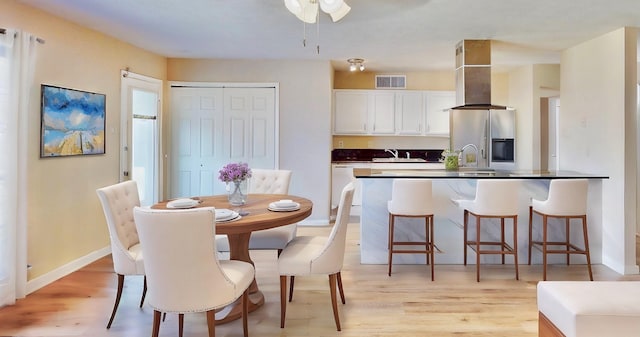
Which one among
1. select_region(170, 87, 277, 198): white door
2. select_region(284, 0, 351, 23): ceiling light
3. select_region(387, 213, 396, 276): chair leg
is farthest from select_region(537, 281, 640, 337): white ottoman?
select_region(170, 87, 277, 198): white door

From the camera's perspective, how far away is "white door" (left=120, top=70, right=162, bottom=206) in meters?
4.56

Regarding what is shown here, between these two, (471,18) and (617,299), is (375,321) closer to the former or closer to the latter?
(617,299)

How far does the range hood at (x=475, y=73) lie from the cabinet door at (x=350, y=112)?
2240 millimetres

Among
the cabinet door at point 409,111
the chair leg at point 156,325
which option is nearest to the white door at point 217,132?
the cabinet door at point 409,111

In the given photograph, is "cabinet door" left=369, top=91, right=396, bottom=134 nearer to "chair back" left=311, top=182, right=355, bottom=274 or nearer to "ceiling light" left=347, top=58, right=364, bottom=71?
"ceiling light" left=347, top=58, right=364, bottom=71

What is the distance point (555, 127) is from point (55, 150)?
699 cm

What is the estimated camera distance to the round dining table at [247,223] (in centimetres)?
230

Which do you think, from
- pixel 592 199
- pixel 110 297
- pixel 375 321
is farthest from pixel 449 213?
pixel 110 297

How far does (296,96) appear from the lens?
5570 mm

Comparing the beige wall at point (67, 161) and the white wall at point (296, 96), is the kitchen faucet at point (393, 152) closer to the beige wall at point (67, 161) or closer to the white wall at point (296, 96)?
the white wall at point (296, 96)

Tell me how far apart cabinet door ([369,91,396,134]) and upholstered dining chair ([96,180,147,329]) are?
459 cm

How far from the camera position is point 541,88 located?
236 inches

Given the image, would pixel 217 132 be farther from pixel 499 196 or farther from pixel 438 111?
pixel 499 196

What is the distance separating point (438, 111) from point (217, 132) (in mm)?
3774
